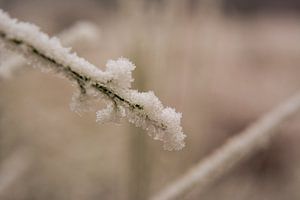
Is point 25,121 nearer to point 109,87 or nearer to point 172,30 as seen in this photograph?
point 172,30

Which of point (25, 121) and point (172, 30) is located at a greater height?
point (25, 121)

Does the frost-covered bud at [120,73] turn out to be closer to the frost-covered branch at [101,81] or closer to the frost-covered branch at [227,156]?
the frost-covered branch at [101,81]

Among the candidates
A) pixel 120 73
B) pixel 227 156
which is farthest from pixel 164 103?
pixel 120 73

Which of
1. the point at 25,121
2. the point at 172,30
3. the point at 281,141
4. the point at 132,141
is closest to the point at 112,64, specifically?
the point at 132,141

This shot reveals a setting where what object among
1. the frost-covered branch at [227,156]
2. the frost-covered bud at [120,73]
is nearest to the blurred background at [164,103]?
the frost-covered branch at [227,156]

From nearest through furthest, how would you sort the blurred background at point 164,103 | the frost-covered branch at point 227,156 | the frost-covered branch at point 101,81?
1. the frost-covered branch at point 101,81
2. the frost-covered branch at point 227,156
3. the blurred background at point 164,103

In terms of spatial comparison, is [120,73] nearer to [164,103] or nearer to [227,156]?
[227,156]
